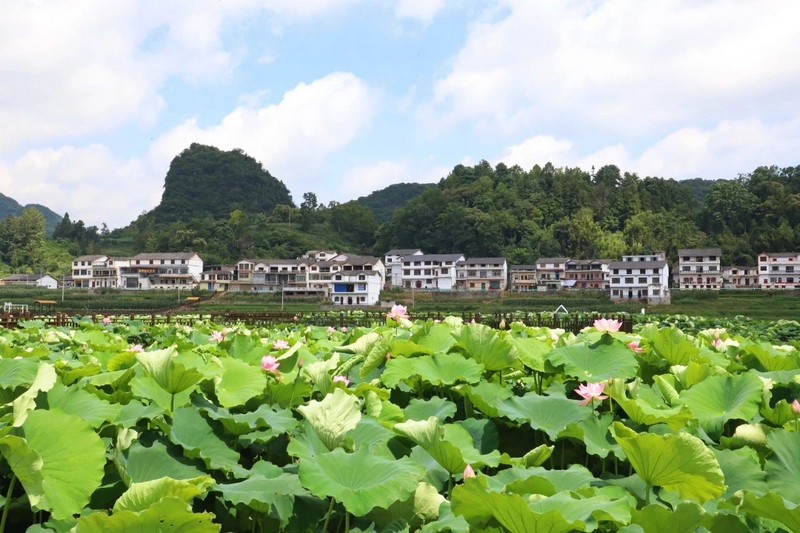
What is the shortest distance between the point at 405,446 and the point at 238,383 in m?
0.64

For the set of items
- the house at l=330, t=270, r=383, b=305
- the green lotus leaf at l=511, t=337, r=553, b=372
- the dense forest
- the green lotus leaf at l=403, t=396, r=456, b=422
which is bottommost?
the house at l=330, t=270, r=383, b=305

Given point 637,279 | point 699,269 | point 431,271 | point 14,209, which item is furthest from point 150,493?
point 14,209

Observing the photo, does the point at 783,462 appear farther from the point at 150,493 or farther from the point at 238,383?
the point at 238,383

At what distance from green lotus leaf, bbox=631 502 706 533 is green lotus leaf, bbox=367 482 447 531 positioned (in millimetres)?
331

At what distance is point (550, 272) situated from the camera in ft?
212

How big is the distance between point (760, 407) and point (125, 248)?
103362mm

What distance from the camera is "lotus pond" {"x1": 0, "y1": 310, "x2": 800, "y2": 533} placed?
37.1 inches

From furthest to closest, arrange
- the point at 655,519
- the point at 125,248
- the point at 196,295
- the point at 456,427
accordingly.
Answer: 1. the point at 125,248
2. the point at 196,295
3. the point at 456,427
4. the point at 655,519

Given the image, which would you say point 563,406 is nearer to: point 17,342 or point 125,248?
point 17,342

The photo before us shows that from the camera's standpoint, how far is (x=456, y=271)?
217ft

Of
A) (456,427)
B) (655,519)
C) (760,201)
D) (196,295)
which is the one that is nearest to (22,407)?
(456,427)

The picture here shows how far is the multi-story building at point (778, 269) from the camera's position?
2411 inches

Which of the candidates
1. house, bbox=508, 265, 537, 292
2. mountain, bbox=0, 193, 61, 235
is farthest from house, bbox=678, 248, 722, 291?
mountain, bbox=0, 193, 61, 235

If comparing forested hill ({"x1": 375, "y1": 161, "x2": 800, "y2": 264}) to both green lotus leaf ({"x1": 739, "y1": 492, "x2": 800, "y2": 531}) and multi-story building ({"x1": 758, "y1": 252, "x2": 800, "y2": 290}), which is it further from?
green lotus leaf ({"x1": 739, "y1": 492, "x2": 800, "y2": 531})
